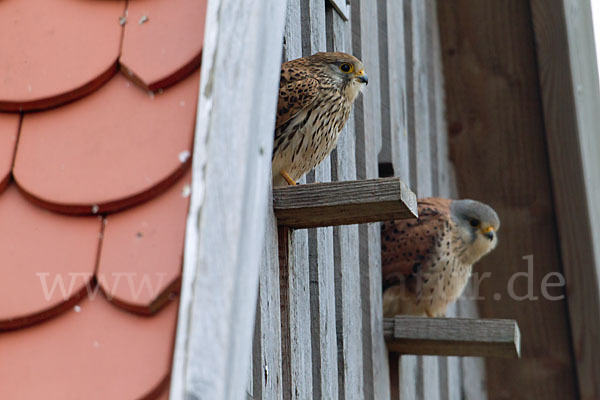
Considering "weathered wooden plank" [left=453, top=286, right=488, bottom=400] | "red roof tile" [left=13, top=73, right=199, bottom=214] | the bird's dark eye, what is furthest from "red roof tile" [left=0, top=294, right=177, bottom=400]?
"weathered wooden plank" [left=453, top=286, right=488, bottom=400]

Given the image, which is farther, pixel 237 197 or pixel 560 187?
pixel 560 187

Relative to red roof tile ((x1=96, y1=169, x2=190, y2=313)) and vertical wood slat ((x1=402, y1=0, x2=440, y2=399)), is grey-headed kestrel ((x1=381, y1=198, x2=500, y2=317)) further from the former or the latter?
red roof tile ((x1=96, y1=169, x2=190, y2=313))

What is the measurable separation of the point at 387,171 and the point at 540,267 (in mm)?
1486

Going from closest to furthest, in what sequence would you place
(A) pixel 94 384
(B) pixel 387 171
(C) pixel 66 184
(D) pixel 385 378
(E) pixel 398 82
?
(A) pixel 94 384, (C) pixel 66 184, (D) pixel 385 378, (B) pixel 387 171, (E) pixel 398 82

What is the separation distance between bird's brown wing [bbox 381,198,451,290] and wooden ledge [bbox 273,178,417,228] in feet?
3.95

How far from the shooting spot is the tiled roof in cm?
120

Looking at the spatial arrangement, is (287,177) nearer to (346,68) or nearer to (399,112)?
(346,68)

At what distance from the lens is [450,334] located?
10.8ft

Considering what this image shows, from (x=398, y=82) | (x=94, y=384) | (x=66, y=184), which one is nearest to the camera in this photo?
(x=94, y=384)

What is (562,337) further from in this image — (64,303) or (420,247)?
(64,303)

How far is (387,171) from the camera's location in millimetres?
3518

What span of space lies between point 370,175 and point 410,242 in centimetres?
44

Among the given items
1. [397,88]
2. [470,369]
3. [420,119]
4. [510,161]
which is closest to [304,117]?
[397,88]

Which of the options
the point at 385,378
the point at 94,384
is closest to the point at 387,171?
the point at 385,378
